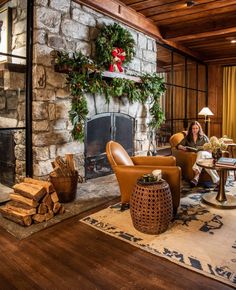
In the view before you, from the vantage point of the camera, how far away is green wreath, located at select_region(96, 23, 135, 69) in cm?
398

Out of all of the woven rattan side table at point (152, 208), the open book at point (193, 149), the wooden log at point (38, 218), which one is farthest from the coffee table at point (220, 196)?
the wooden log at point (38, 218)

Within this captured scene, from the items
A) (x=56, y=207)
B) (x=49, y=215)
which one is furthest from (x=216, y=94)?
(x=49, y=215)

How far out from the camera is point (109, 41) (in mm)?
4066

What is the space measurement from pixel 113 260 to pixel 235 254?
0.99m

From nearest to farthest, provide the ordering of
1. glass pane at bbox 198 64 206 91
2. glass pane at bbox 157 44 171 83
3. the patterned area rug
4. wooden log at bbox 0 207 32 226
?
the patterned area rug < wooden log at bbox 0 207 32 226 < glass pane at bbox 157 44 171 83 < glass pane at bbox 198 64 206 91

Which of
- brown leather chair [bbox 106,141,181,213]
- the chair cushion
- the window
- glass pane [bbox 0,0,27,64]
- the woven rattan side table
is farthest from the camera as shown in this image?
the window

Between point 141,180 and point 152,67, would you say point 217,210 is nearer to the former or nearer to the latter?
point 141,180

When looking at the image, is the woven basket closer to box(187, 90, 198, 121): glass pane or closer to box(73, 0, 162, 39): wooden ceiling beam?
→ box(73, 0, 162, 39): wooden ceiling beam

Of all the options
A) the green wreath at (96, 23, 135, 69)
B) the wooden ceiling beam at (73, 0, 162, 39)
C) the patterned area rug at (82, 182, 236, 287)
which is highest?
the wooden ceiling beam at (73, 0, 162, 39)

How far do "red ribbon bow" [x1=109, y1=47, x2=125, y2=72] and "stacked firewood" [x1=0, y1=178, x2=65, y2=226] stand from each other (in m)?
2.22

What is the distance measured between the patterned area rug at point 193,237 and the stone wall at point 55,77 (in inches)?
44.1

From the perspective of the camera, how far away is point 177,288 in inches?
67.9

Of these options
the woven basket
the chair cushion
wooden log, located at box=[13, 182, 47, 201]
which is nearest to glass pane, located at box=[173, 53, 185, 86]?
the chair cushion

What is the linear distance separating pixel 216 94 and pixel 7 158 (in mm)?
6318
